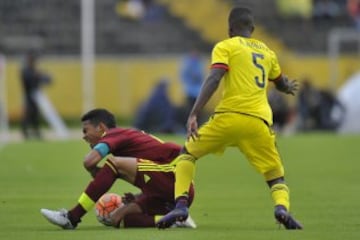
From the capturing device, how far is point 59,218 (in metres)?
13.6

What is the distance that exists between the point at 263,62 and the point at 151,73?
32.8 metres

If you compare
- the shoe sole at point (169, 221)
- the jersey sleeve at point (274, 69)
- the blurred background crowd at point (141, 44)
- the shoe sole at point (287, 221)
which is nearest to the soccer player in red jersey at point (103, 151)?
the shoe sole at point (169, 221)

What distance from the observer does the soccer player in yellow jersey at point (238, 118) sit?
13.7 m

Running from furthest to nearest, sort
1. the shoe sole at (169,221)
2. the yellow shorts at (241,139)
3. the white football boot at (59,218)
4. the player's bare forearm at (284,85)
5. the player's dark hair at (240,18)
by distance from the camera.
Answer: the player's bare forearm at (284,85) → the player's dark hair at (240,18) → the yellow shorts at (241,139) → the white football boot at (59,218) → the shoe sole at (169,221)

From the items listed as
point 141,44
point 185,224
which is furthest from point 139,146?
point 141,44

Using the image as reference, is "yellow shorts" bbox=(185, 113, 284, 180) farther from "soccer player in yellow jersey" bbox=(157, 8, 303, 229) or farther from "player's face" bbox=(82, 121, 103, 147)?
"player's face" bbox=(82, 121, 103, 147)

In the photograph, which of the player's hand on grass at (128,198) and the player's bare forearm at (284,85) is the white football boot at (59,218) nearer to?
the player's hand on grass at (128,198)

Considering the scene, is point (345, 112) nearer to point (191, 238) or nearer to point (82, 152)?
point (82, 152)

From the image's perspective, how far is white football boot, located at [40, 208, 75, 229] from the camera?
1362 cm

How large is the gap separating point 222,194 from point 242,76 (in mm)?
5841

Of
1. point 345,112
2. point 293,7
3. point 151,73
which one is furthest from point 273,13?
point 345,112

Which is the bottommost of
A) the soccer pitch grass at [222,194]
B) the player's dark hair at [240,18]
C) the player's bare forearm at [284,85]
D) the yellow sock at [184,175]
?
the soccer pitch grass at [222,194]

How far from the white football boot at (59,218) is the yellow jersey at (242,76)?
1834 millimetres

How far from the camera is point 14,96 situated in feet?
152
